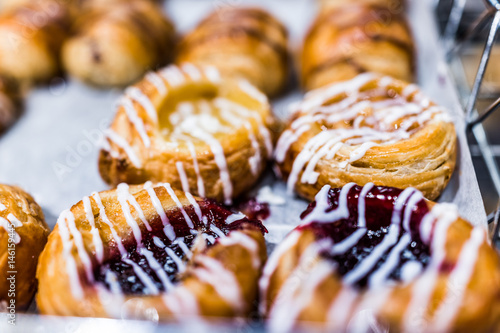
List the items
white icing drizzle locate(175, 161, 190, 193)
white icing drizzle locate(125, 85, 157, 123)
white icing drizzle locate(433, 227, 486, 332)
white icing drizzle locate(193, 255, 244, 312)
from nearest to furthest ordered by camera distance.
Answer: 1. white icing drizzle locate(433, 227, 486, 332)
2. white icing drizzle locate(193, 255, 244, 312)
3. white icing drizzle locate(175, 161, 190, 193)
4. white icing drizzle locate(125, 85, 157, 123)

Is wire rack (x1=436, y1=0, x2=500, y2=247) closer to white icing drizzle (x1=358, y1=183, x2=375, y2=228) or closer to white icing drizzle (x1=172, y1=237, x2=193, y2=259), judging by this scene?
white icing drizzle (x1=358, y1=183, x2=375, y2=228)

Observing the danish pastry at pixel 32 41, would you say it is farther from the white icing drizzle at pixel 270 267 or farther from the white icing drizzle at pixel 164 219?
the white icing drizzle at pixel 270 267

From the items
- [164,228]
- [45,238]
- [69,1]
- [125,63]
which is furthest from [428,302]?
[69,1]

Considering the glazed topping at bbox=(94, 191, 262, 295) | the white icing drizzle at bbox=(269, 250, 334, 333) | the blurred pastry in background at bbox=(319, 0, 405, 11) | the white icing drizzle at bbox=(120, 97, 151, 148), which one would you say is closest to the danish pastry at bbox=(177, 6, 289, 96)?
the blurred pastry in background at bbox=(319, 0, 405, 11)

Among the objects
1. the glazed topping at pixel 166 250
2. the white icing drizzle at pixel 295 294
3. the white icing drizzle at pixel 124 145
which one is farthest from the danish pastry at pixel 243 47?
the white icing drizzle at pixel 295 294

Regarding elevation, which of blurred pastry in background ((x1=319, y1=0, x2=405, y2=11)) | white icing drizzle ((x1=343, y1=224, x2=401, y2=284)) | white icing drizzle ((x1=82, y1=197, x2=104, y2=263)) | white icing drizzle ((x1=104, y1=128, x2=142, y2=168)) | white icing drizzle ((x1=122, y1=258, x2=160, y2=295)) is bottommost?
white icing drizzle ((x1=343, y1=224, x2=401, y2=284))

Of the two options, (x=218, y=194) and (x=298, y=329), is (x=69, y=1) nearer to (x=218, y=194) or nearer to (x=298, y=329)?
(x=218, y=194)

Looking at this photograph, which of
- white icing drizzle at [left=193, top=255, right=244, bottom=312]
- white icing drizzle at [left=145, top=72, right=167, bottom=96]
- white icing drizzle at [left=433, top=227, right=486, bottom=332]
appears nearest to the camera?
white icing drizzle at [left=433, top=227, right=486, bottom=332]
